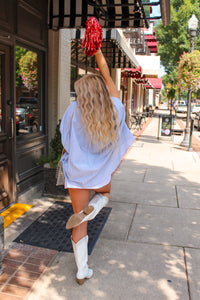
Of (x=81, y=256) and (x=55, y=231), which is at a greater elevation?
(x=81, y=256)

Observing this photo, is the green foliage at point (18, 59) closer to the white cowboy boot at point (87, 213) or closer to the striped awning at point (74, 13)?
the striped awning at point (74, 13)

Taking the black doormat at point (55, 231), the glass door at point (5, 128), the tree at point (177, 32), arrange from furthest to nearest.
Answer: the tree at point (177, 32) < the glass door at point (5, 128) < the black doormat at point (55, 231)

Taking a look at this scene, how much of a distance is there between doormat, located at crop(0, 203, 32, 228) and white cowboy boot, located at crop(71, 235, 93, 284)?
1630 mm

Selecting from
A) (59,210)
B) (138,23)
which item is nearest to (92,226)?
(59,210)

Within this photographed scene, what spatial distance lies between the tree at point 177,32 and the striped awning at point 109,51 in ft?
79.8

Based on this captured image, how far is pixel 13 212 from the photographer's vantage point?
4.46 metres

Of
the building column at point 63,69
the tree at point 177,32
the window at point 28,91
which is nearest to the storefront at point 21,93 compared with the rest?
the window at point 28,91

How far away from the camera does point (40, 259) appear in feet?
10.7

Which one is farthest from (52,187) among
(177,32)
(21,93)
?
(177,32)

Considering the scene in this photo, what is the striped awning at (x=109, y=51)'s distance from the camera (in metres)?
6.87

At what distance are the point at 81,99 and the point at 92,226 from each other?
7.12 ft

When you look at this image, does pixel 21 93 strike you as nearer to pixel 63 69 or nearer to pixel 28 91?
pixel 28 91

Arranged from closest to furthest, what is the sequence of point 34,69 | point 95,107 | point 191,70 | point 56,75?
point 95,107
point 34,69
point 56,75
point 191,70

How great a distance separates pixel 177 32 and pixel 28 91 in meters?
32.5
